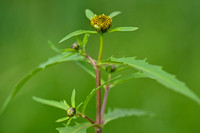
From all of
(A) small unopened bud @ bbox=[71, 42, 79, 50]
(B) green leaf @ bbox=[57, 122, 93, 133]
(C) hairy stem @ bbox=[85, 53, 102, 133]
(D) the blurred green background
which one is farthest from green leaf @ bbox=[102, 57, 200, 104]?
(D) the blurred green background

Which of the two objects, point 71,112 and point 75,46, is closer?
point 71,112

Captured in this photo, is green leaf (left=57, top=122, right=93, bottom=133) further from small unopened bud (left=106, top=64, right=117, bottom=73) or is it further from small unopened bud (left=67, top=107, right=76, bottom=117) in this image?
small unopened bud (left=106, top=64, right=117, bottom=73)

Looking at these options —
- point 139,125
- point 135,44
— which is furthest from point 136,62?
point 135,44

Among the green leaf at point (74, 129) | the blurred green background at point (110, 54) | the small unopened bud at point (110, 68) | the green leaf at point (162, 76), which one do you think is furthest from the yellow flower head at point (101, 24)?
the blurred green background at point (110, 54)

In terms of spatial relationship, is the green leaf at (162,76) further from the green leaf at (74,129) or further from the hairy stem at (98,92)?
the green leaf at (74,129)

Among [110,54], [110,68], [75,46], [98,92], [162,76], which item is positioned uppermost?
[110,54]

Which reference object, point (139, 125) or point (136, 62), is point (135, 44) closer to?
point (139, 125)

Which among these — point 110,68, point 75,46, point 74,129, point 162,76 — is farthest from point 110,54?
point 162,76

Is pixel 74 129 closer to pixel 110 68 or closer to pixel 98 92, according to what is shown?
pixel 98 92

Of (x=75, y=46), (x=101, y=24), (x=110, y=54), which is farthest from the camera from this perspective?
(x=110, y=54)
